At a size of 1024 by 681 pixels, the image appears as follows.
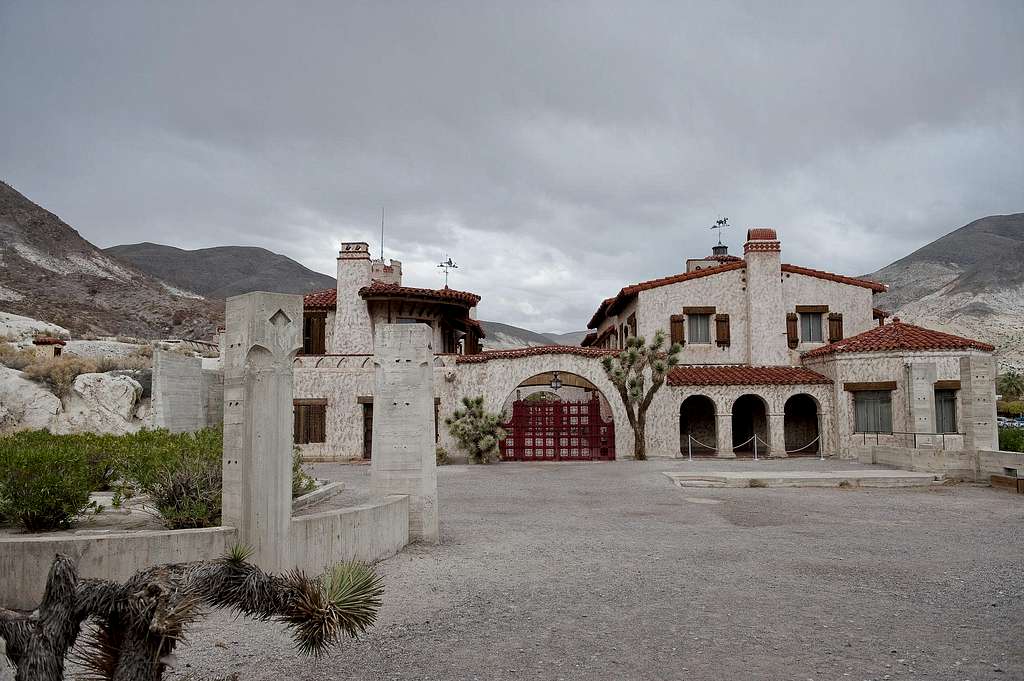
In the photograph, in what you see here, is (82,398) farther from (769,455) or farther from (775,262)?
(775,262)

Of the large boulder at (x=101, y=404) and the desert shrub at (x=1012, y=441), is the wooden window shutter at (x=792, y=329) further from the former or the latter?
the large boulder at (x=101, y=404)

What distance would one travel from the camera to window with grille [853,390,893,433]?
26.7m

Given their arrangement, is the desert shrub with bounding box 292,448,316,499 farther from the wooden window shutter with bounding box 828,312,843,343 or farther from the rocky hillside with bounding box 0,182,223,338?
the rocky hillside with bounding box 0,182,223,338

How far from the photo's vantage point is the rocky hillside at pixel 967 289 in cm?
7175

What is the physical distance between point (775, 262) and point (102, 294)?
5522cm

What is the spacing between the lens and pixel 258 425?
6.90 metres

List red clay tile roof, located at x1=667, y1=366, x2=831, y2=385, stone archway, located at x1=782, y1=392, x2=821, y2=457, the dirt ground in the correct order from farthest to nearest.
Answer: stone archway, located at x1=782, y1=392, x2=821, y2=457
red clay tile roof, located at x1=667, y1=366, x2=831, y2=385
the dirt ground

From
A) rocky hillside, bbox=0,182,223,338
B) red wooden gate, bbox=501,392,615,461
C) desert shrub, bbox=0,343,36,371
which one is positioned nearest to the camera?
red wooden gate, bbox=501,392,615,461

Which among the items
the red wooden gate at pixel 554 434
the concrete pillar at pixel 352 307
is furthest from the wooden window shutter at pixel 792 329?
the concrete pillar at pixel 352 307

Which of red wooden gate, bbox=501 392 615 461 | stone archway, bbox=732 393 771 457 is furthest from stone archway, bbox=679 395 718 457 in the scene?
red wooden gate, bbox=501 392 615 461

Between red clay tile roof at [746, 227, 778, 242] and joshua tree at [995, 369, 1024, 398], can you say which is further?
joshua tree at [995, 369, 1024, 398]

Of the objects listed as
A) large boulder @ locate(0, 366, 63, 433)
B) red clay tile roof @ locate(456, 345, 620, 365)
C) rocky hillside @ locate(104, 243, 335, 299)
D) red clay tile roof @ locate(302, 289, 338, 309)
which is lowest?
large boulder @ locate(0, 366, 63, 433)

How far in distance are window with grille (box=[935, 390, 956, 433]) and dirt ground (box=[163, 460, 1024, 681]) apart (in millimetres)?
13863

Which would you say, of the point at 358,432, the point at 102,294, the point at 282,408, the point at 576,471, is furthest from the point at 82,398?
the point at 102,294
